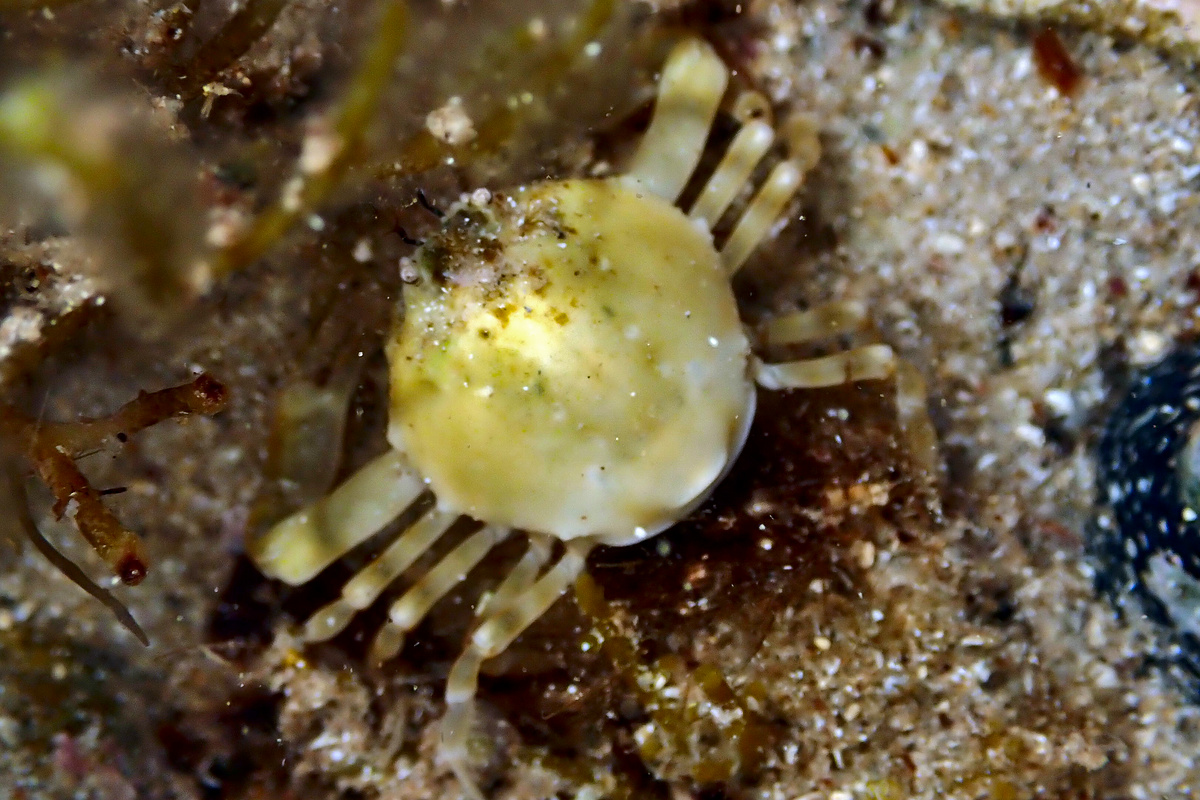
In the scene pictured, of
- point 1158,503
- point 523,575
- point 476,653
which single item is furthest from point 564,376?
point 1158,503

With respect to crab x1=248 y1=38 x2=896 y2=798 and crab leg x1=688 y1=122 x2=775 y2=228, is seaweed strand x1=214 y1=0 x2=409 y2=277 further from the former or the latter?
crab leg x1=688 y1=122 x2=775 y2=228

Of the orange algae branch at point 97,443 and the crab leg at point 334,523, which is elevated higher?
the orange algae branch at point 97,443

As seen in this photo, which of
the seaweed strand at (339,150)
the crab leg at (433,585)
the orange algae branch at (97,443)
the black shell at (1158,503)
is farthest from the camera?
the crab leg at (433,585)

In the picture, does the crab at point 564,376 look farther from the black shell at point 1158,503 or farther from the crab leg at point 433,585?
the black shell at point 1158,503

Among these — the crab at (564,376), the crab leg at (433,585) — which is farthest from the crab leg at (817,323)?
the crab leg at (433,585)

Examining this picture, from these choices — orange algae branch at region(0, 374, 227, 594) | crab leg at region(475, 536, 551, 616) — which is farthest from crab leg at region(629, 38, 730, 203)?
orange algae branch at region(0, 374, 227, 594)

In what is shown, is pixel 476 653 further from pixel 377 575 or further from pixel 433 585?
pixel 377 575
